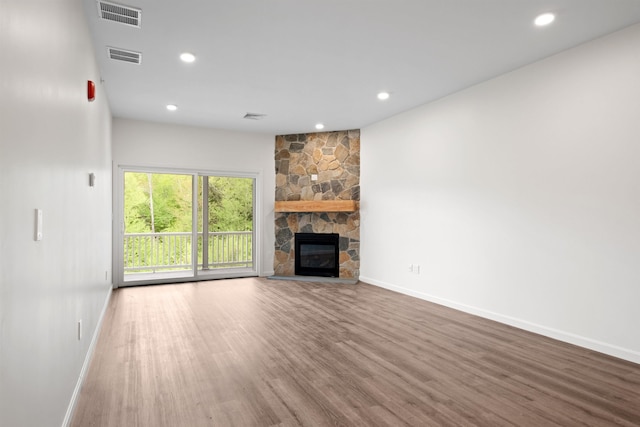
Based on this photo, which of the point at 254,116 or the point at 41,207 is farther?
Result: the point at 254,116

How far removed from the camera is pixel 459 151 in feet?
15.3

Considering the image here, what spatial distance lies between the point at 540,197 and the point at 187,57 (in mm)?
3791

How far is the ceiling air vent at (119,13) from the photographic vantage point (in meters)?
2.75

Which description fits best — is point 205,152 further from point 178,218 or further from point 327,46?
point 327,46

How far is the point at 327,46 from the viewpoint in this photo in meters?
3.42

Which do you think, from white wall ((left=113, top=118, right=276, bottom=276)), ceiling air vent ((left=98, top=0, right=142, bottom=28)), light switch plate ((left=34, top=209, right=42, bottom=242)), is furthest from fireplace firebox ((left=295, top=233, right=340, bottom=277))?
light switch plate ((left=34, top=209, right=42, bottom=242))

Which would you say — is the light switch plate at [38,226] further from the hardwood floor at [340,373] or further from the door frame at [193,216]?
the door frame at [193,216]

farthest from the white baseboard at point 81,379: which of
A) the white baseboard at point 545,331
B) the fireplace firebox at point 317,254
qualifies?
the white baseboard at point 545,331

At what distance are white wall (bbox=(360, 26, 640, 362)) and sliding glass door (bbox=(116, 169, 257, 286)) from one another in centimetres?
341

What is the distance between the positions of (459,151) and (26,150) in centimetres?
438

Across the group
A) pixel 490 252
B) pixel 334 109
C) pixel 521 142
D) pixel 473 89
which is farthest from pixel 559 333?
pixel 334 109

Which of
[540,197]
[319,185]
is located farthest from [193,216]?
[540,197]

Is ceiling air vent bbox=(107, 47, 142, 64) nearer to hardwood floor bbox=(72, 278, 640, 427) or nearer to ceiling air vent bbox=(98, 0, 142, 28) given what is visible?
ceiling air vent bbox=(98, 0, 142, 28)

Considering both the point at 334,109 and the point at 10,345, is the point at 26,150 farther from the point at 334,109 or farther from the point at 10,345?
the point at 334,109
